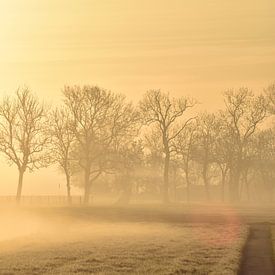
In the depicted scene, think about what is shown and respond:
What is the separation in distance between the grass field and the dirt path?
559 millimetres

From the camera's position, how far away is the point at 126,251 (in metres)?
36.2

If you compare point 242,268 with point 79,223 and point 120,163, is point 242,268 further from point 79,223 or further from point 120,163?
point 120,163

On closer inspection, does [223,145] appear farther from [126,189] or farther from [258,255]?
[258,255]

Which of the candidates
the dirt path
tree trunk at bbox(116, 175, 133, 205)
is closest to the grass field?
the dirt path

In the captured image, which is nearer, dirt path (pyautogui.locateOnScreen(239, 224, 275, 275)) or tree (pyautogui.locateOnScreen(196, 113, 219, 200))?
dirt path (pyautogui.locateOnScreen(239, 224, 275, 275))

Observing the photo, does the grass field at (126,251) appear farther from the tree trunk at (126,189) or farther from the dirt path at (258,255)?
the tree trunk at (126,189)

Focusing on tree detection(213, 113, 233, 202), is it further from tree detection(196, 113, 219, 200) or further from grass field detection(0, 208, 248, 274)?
grass field detection(0, 208, 248, 274)

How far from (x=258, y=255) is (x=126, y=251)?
24.7 feet

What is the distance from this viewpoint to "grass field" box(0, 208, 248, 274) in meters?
28.9

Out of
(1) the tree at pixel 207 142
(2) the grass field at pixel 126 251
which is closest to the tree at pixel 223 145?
(1) the tree at pixel 207 142

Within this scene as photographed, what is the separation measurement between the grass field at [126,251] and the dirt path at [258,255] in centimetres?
56

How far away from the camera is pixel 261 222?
6375 cm

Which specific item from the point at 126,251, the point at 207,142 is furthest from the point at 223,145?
the point at 126,251

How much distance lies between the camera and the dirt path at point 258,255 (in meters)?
28.8
